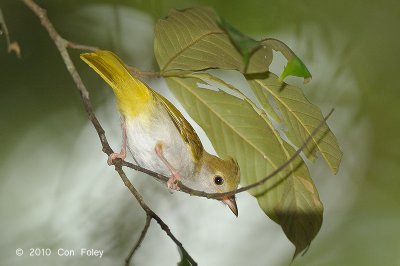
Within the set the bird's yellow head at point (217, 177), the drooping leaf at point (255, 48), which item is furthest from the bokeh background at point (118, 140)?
the drooping leaf at point (255, 48)

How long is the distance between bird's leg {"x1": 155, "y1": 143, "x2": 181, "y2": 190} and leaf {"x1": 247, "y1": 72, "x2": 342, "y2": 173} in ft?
0.71

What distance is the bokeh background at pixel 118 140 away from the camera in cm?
126

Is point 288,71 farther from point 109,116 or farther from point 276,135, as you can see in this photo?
point 109,116

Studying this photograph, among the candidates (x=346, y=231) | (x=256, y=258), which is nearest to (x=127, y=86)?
(x=256, y=258)

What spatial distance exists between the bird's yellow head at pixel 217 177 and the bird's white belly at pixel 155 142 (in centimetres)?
7

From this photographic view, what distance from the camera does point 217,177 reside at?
3.72ft

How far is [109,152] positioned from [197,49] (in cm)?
20

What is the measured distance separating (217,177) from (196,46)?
36 centimetres

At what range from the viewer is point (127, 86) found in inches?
37.4

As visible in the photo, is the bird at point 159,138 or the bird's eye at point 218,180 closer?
the bird at point 159,138

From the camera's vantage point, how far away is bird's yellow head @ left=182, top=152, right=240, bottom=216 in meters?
1.11

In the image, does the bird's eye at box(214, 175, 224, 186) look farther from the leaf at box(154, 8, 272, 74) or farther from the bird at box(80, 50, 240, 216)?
the leaf at box(154, 8, 272, 74)

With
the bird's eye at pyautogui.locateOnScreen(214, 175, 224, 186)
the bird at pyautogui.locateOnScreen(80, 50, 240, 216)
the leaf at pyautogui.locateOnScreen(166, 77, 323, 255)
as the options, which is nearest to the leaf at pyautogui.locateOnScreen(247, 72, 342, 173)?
the leaf at pyautogui.locateOnScreen(166, 77, 323, 255)

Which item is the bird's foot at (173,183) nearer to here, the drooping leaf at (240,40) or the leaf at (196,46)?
the leaf at (196,46)
